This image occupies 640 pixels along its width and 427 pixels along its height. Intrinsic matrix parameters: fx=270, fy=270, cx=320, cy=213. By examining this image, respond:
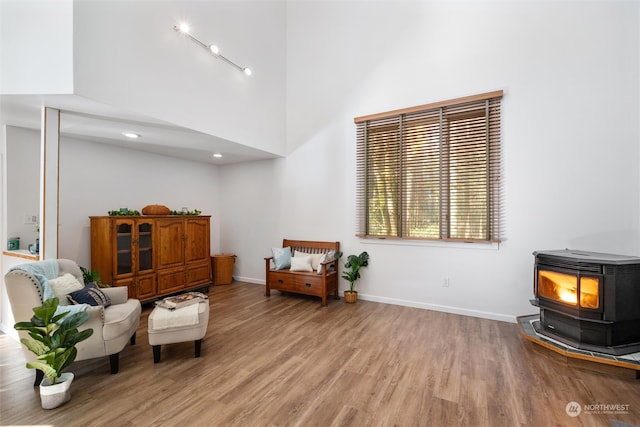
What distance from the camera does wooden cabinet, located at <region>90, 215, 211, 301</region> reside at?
3533mm

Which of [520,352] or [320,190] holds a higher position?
[320,190]

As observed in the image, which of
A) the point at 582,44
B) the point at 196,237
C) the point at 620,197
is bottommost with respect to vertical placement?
the point at 196,237

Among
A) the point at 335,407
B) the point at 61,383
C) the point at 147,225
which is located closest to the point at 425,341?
the point at 335,407

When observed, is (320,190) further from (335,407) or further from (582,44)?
(582,44)

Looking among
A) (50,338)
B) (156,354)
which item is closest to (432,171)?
(156,354)

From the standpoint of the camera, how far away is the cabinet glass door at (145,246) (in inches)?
150

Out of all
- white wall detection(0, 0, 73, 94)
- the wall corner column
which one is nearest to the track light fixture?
white wall detection(0, 0, 73, 94)

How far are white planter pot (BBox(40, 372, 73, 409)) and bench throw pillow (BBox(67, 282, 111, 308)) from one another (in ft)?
2.05

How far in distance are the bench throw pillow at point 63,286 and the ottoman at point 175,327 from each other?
2.38 feet

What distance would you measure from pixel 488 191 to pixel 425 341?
195cm

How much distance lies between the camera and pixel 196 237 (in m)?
4.55

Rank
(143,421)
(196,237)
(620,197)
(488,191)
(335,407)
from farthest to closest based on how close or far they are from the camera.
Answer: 1. (196,237)
2. (488,191)
3. (620,197)
4. (335,407)
5. (143,421)

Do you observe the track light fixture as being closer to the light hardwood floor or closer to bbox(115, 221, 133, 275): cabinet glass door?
bbox(115, 221, 133, 275): cabinet glass door

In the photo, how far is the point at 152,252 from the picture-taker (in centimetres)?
395
